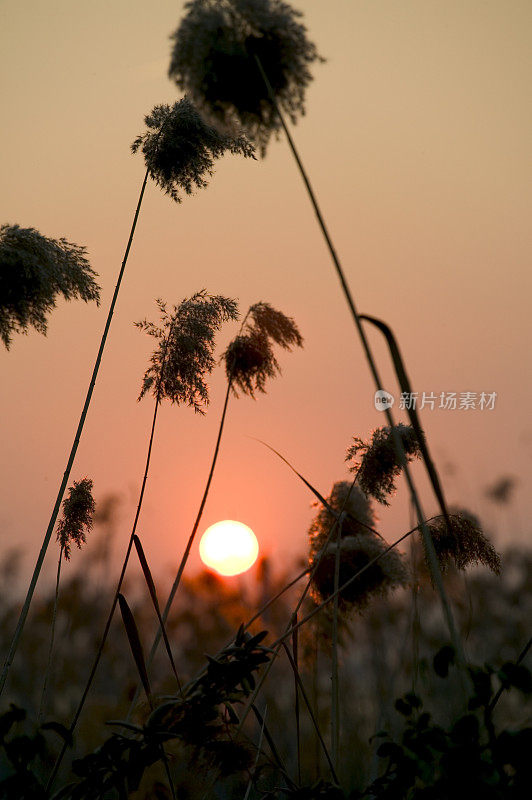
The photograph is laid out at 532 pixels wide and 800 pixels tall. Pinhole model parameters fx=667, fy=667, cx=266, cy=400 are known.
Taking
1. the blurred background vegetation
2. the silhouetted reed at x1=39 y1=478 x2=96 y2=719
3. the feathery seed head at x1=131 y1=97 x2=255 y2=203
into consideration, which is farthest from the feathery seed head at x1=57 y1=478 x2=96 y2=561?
the feathery seed head at x1=131 y1=97 x2=255 y2=203

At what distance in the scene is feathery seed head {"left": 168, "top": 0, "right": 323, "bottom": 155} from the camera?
6.08 ft

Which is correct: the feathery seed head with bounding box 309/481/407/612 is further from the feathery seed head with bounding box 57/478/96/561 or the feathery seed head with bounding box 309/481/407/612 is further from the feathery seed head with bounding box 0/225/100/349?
the feathery seed head with bounding box 0/225/100/349

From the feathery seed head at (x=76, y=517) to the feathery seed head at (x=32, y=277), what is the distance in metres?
0.69

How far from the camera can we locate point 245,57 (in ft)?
6.15

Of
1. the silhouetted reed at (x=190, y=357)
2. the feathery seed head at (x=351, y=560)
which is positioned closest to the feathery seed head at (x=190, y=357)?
the silhouetted reed at (x=190, y=357)

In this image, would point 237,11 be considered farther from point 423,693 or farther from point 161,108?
point 423,693

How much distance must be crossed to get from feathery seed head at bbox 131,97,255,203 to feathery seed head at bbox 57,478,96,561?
Answer: 1.34 m

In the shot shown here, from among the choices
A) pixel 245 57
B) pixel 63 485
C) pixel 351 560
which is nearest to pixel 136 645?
pixel 63 485

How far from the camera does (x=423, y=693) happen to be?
333 centimetres

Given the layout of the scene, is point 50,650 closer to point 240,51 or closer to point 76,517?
point 76,517

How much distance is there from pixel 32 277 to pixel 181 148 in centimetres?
87

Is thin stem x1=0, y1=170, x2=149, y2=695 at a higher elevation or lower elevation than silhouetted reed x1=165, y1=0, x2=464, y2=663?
lower

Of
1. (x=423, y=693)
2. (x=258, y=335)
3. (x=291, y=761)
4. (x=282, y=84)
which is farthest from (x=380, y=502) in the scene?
(x=291, y=761)

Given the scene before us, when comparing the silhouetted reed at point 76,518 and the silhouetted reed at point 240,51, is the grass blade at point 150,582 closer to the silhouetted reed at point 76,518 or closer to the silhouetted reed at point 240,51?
the silhouetted reed at point 76,518
